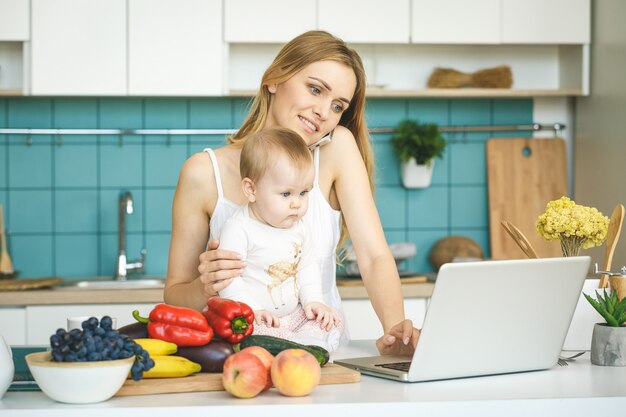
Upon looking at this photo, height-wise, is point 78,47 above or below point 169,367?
above

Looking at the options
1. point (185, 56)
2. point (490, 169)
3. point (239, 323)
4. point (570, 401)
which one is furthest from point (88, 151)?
point (570, 401)

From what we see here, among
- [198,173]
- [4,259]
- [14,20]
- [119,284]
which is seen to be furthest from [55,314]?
[198,173]

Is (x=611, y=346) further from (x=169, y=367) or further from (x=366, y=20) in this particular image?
(x=366, y=20)

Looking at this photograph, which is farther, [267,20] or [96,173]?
[96,173]

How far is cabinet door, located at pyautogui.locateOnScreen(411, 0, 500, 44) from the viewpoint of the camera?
342 cm

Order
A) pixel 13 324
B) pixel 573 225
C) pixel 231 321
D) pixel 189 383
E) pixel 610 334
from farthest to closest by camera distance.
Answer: pixel 13 324 → pixel 573 225 → pixel 610 334 → pixel 231 321 → pixel 189 383

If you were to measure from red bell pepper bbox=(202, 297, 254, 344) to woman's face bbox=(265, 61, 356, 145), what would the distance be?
2.18ft

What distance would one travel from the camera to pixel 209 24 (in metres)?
3.33

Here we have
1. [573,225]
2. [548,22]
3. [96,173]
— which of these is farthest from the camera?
[96,173]

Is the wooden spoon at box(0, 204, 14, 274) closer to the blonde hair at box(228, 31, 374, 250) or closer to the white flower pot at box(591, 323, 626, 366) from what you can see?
the blonde hair at box(228, 31, 374, 250)

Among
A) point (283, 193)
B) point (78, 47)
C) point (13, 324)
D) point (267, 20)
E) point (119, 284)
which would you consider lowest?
point (13, 324)

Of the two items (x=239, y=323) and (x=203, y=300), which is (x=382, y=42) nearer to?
(x=203, y=300)

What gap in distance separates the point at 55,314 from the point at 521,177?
194 centimetres

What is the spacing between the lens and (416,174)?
362cm
